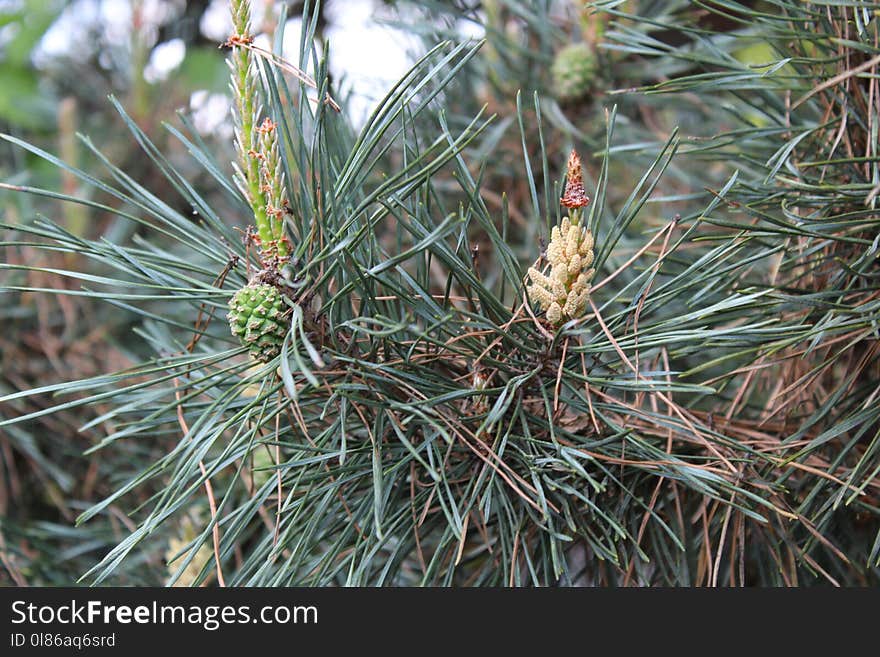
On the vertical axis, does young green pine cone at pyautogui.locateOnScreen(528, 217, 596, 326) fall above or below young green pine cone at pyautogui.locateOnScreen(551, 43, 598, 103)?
below

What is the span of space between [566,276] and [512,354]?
0.05m

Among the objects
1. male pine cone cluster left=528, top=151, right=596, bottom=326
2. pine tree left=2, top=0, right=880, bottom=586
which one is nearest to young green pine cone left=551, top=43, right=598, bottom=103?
pine tree left=2, top=0, right=880, bottom=586

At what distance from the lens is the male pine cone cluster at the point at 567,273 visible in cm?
35

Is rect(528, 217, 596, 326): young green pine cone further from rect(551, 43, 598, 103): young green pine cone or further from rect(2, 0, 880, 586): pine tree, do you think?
rect(551, 43, 598, 103): young green pine cone

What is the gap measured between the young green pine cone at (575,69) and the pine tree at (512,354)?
0.47 ft

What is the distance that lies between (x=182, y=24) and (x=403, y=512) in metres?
0.84

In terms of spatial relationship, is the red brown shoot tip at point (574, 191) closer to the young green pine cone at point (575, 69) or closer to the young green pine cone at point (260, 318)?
the young green pine cone at point (260, 318)

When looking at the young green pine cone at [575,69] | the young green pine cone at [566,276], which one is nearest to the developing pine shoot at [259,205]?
the young green pine cone at [566,276]

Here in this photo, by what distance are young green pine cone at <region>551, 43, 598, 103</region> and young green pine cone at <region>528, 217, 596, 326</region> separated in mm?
292

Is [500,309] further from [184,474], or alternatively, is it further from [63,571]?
[63,571]

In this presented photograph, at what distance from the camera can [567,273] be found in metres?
0.36

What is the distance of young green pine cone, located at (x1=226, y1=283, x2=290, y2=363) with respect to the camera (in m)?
0.34

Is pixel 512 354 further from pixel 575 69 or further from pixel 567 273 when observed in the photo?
pixel 575 69

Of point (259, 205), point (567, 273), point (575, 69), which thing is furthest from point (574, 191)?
point (575, 69)
